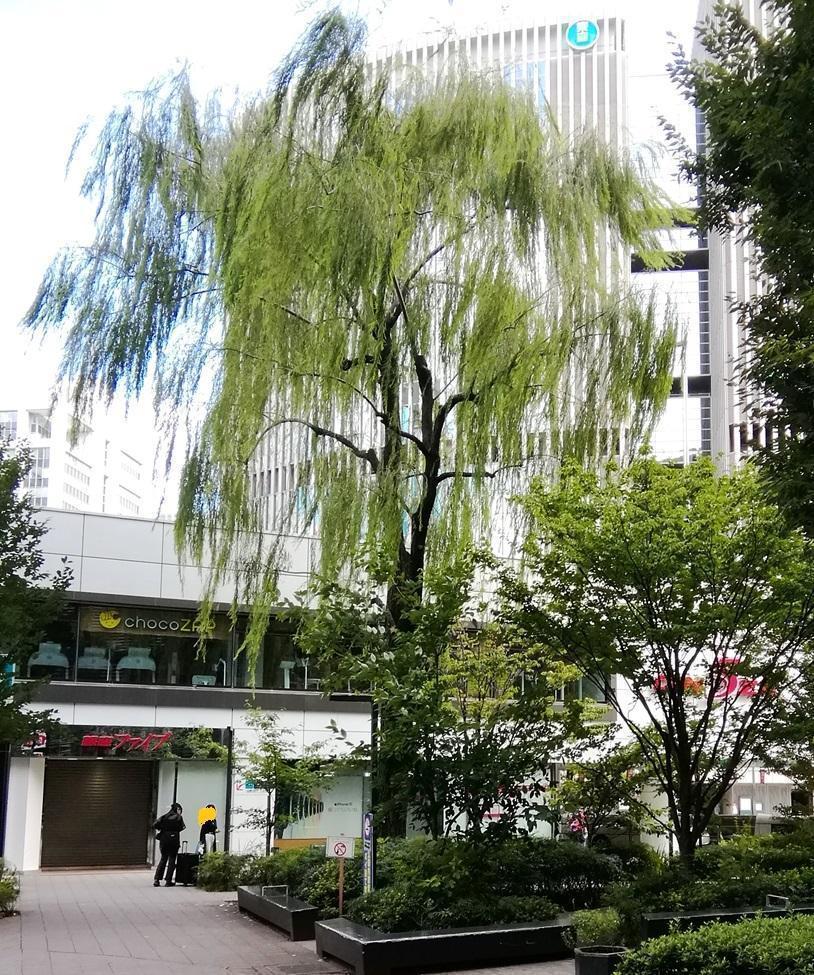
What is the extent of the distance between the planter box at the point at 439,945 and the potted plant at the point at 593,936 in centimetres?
58

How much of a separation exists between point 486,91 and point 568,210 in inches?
81.8

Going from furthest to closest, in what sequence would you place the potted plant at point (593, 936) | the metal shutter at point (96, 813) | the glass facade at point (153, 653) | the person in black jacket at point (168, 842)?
the metal shutter at point (96, 813), the glass facade at point (153, 653), the person in black jacket at point (168, 842), the potted plant at point (593, 936)

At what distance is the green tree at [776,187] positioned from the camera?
21.6ft

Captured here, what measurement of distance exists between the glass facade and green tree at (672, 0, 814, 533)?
19925 millimetres

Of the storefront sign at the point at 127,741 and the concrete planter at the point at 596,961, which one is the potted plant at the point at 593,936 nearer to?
the concrete planter at the point at 596,961

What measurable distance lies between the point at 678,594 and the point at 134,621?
17.5 meters

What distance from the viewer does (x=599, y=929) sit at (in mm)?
11320

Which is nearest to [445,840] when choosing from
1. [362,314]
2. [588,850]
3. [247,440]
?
[588,850]

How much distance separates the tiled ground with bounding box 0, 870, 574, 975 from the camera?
12.2m

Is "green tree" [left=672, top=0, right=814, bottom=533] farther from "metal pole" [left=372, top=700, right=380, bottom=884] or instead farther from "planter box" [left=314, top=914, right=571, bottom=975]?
"metal pole" [left=372, top=700, right=380, bottom=884]

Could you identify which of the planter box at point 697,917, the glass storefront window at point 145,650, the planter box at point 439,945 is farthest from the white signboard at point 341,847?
the glass storefront window at point 145,650

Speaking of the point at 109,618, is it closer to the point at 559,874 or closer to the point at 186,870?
the point at 186,870

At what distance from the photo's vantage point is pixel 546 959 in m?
12.5

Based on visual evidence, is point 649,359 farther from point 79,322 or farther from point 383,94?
point 79,322
